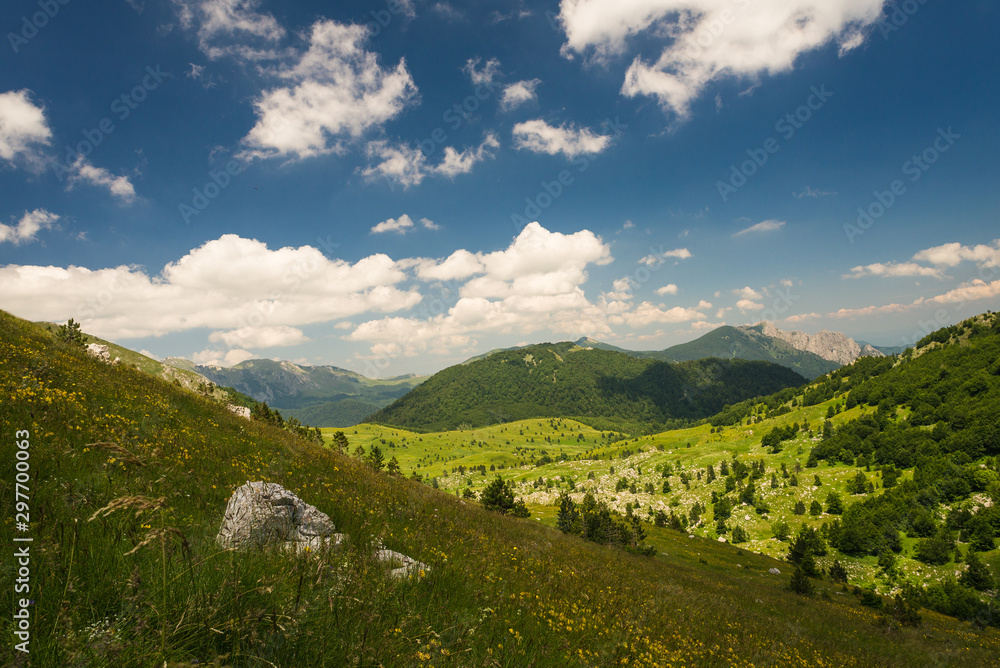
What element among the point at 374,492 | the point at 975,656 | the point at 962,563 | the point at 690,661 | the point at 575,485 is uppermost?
the point at 374,492

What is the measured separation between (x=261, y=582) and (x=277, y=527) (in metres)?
2.00

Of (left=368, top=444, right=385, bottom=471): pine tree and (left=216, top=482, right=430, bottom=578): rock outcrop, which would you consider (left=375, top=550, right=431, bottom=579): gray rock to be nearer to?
(left=216, top=482, right=430, bottom=578): rock outcrop

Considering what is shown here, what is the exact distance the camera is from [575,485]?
7539 inches

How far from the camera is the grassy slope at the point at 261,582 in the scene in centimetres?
266

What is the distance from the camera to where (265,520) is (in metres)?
5.11

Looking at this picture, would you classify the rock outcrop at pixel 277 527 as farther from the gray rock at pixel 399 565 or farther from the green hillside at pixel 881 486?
the green hillside at pixel 881 486

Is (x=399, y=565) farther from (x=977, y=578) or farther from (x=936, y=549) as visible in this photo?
(x=936, y=549)

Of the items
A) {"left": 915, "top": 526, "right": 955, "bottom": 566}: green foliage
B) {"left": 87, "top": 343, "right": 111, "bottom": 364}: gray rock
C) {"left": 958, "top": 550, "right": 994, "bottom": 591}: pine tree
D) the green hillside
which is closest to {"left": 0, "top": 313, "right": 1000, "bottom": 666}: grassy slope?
{"left": 87, "top": 343, "right": 111, "bottom": 364}: gray rock

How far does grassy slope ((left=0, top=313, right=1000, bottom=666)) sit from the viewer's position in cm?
266

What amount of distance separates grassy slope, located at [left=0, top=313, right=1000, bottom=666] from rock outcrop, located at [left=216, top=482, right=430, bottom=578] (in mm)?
281

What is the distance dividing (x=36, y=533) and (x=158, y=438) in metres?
6.76

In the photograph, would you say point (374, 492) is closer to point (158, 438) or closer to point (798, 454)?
point (158, 438)

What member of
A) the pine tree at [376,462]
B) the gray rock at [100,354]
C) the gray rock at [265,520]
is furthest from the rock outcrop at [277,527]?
the gray rock at [100,354]

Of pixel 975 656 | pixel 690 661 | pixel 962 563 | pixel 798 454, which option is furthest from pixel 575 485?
pixel 690 661
